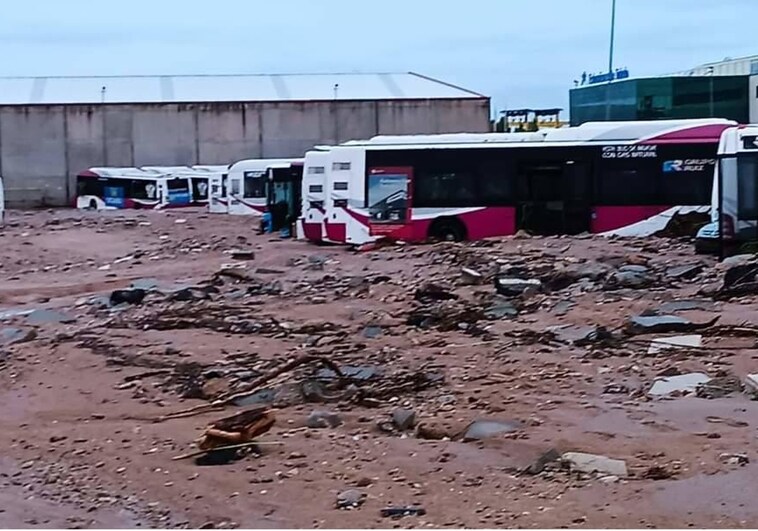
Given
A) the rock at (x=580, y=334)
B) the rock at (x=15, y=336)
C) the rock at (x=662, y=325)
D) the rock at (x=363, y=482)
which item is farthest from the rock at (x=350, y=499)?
the rock at (x=15, y=336)

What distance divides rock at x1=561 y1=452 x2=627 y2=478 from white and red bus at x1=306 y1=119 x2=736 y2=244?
2169 centimetres

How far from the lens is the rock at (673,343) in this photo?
13.9m

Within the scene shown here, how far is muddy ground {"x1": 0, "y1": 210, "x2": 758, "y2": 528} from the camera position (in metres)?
8.35

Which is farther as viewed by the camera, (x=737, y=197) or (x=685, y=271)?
(x=737, y=197)

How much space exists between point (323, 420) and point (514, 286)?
32.5 feet

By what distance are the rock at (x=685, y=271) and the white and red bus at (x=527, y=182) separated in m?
7.99

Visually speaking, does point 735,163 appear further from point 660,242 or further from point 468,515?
point 468,515

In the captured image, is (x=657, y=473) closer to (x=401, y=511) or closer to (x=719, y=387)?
(x=401, y=511)

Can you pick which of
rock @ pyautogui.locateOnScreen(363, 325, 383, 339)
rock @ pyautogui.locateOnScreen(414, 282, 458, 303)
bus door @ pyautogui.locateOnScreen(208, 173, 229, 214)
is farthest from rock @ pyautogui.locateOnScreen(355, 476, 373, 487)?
bus door @ pyautogui.locateOnScreen(208, 173, 229, 214)

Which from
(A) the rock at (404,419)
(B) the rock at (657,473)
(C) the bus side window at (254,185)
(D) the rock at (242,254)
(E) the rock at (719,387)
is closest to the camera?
(B) the rock at (657,473)

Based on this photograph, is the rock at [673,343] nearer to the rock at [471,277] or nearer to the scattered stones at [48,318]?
the rock at [471,277]

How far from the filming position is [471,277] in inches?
900

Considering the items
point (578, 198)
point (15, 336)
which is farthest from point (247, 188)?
point (15, 336)

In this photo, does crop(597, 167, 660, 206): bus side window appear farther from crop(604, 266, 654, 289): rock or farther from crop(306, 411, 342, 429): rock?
crop(306, 411, 342, 429): rock
